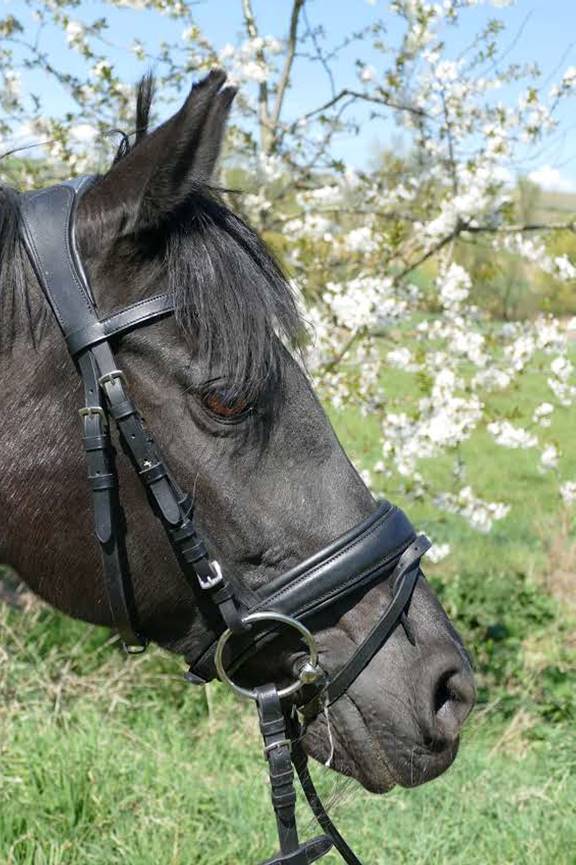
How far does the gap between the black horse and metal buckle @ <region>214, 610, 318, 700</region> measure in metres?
0.05

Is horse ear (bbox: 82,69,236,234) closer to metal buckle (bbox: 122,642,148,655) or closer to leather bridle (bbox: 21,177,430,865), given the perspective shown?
leather bridle (bbox: 21,177,430,865)

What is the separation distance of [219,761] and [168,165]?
2.97 metres

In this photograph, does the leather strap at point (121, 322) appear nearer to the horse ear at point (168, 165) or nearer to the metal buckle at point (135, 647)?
the horse ear at point (168, 165)

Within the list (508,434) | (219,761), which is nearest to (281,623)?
(219,761)

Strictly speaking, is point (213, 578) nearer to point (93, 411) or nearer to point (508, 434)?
point (93, 411)

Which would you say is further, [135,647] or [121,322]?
[135,647]

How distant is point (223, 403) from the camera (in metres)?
1.91

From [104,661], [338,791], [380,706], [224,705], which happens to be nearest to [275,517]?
[380,706]

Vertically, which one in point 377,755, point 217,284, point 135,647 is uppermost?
point 217,284

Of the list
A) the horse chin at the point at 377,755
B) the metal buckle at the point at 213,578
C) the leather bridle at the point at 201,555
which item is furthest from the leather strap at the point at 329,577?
the horse chin at the point at 377,755

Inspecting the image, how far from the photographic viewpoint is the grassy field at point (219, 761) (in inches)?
132

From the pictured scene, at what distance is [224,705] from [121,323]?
3239mm

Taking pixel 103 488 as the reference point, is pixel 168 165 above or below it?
above

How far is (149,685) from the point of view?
485 centimetres
